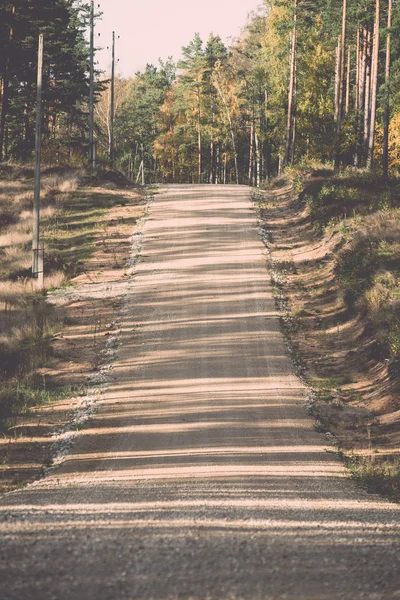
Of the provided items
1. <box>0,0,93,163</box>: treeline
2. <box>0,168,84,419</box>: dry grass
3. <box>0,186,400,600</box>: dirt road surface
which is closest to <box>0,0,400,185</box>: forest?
<box>0,0,93,163</box>: treeline

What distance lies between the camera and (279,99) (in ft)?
162

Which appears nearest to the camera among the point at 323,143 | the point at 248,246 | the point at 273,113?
the point at 248,246

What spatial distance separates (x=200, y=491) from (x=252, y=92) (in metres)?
59.1

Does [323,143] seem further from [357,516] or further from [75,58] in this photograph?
[357,516]

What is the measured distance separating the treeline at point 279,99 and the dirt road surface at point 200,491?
22981 mm

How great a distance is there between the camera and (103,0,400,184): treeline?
140 ft

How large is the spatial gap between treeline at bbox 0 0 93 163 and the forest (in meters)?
0.10

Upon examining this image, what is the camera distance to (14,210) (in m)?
31.8

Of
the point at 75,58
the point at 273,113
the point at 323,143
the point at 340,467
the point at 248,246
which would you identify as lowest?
the point at 340,467

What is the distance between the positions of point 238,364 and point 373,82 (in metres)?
30.9

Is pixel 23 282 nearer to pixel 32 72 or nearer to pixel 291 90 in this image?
pixel 32 72

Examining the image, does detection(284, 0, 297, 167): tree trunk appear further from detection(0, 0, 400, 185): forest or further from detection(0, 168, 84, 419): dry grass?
detection(0, 168, 84, 419): dry grass

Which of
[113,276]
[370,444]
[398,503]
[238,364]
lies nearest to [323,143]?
[113,276]

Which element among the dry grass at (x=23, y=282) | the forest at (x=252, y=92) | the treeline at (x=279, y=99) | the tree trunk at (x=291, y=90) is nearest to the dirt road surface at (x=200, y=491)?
the dry grass at (x=23, y=282)
